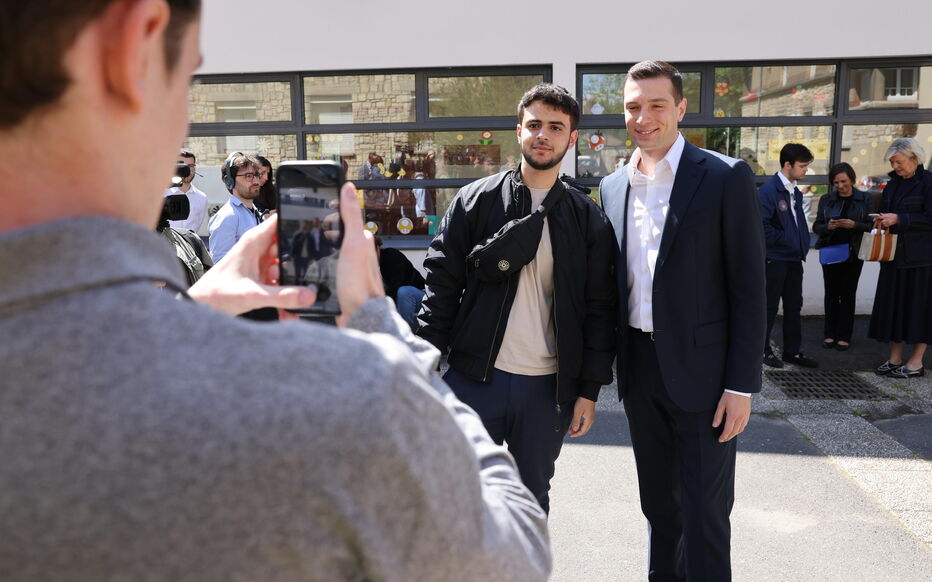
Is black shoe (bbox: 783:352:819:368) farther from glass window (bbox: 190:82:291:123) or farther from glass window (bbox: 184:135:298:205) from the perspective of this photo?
glass window (bbox: 190:82:291:123)

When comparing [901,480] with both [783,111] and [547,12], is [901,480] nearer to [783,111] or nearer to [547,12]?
[783,111]

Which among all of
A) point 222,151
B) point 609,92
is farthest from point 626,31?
point 222,151

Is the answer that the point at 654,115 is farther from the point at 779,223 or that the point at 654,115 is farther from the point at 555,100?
the point at 779,223

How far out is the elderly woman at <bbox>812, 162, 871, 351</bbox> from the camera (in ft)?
25.1

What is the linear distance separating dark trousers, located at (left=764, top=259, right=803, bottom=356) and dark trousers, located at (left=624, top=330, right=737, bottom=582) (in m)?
4.81

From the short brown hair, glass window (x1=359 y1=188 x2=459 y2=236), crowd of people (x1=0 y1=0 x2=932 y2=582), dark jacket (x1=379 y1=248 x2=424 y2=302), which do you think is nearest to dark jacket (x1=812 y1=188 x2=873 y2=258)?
glass window (x1=359 y1=188 x2=459 y2=236)

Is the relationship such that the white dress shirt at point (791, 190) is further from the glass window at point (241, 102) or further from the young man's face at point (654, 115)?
the glass window at point (241, 102)

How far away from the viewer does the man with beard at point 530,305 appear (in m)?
3.04

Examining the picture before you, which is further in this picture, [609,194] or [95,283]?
[609,194]

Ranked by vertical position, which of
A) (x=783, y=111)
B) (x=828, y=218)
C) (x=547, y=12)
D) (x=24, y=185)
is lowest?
(x=828, y=218)

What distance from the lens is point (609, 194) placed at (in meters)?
3.23

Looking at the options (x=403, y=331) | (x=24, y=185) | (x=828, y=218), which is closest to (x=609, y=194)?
(x=403, y=331)

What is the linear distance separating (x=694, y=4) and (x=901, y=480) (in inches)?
233

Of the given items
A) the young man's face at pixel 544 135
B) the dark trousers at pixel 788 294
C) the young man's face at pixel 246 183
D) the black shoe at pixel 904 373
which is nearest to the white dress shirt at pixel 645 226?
the young man's face at pixel 544 135
